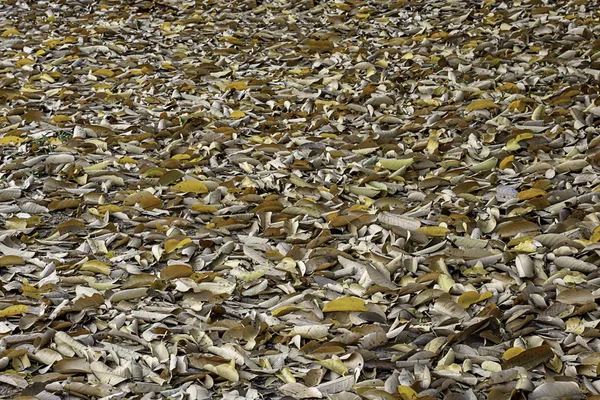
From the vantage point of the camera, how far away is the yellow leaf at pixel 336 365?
8.39 feet

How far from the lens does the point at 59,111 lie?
4.96 meters

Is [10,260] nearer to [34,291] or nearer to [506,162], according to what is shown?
[34,291]

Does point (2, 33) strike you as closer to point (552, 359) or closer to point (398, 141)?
point (398, 141)

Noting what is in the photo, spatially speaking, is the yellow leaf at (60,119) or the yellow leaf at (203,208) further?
the yellow leaf at (60,119)

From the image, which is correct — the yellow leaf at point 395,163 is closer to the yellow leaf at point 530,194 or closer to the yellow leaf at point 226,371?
the yellow leaf at point 530,194

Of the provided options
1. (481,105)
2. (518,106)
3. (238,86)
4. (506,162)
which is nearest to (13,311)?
(506,162)

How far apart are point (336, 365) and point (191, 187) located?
159 cm

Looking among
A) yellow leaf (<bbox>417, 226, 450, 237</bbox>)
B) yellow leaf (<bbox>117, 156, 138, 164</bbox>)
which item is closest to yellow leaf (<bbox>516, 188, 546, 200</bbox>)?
yellow leaf (<bbox>417, 226, 450, 237</bbox>)

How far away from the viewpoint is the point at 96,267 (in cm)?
319

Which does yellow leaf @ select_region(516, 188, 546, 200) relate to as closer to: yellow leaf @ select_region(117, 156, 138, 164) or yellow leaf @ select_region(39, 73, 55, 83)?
yellow leaf @ select_region(117, 156, 138, 164)

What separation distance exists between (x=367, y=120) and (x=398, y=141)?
0.40 metres

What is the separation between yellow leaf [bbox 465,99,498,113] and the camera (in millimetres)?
4594

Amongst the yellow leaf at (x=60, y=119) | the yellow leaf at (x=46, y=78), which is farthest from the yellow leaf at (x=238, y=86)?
the yellow leaf at (x=46, y=78)

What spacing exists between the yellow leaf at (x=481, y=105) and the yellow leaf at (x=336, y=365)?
2482 mm
